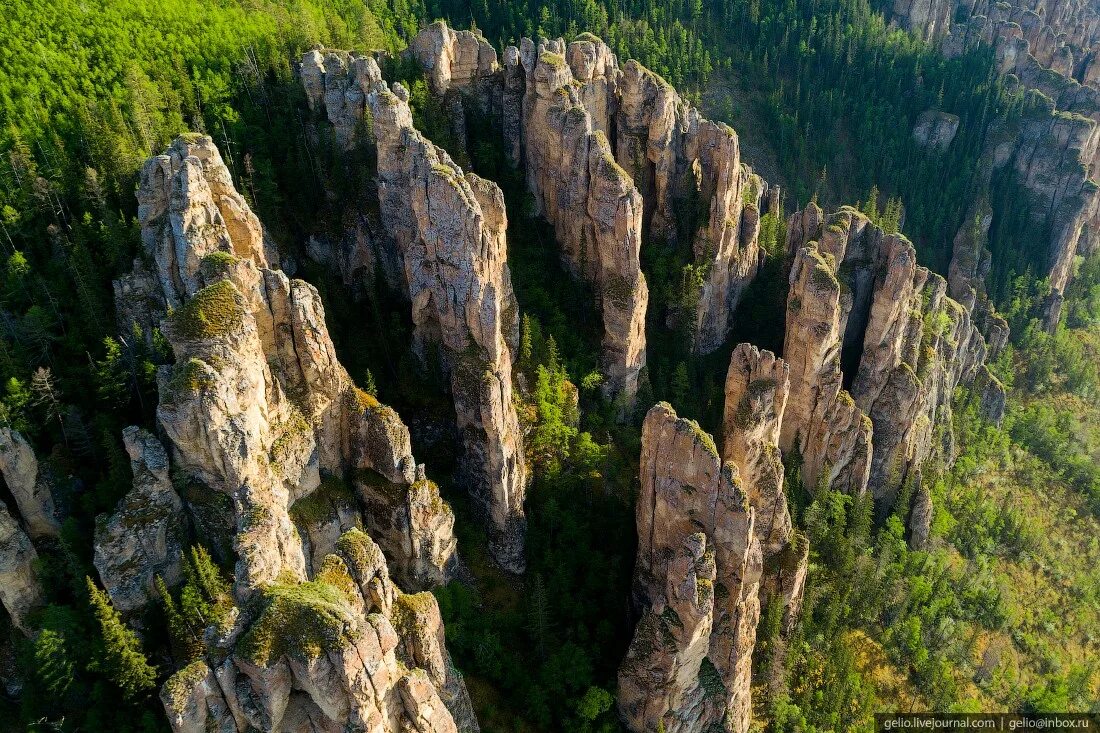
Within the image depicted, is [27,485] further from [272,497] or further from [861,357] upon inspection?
[861,357]

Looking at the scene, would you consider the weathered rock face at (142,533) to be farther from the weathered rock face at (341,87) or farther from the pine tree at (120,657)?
the weathered rock face at (341,87)

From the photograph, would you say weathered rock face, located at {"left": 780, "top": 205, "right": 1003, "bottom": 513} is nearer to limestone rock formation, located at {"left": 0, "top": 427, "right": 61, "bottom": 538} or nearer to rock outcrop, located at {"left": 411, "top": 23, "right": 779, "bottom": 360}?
rock outcrop, located at {"left": 411, "top": 23, "right": 779, "bottom": 360}

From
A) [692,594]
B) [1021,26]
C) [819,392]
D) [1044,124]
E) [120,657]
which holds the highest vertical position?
[120,657]

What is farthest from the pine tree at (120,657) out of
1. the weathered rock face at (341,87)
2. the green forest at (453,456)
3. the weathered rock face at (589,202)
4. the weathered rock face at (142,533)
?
the weathered rock face at (341,87)

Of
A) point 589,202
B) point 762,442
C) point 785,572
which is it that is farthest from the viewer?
point 589,202

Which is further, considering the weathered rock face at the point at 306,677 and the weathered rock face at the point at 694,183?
the weathered rock face at the point at 694,183

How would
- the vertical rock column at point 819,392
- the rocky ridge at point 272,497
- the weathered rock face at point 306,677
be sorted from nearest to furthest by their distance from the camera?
the weathered rock face at point 306,677, the rocky ridge at point 272,497, the vertical rock column at point 819,392

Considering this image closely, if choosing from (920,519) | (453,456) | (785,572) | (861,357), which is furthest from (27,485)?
(920,519)

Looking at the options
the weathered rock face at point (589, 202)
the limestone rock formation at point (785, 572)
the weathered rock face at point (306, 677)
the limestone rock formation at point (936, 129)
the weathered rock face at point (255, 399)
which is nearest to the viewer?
the weathered rock face at point (306, 677)
